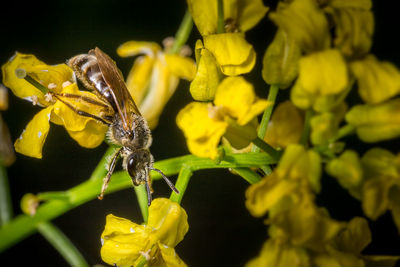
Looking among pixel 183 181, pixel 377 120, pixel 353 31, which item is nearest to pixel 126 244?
pixel 183 181

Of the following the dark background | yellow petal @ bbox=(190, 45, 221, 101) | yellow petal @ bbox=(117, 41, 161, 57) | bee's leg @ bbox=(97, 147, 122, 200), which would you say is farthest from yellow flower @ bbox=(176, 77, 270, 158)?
the dark background

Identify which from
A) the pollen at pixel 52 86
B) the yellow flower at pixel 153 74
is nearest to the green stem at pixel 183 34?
the yellow flower at pixel 153 74

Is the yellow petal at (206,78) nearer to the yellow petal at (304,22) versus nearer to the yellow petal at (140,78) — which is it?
the yellow petal at (304,22)

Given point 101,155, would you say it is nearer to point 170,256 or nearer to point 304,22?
point 170,256

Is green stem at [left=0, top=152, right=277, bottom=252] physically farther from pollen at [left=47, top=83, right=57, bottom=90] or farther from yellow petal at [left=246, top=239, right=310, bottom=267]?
yellow petal at [left=246, top=239, right=310, bottom=267]

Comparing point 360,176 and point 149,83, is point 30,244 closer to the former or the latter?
point 149,83
